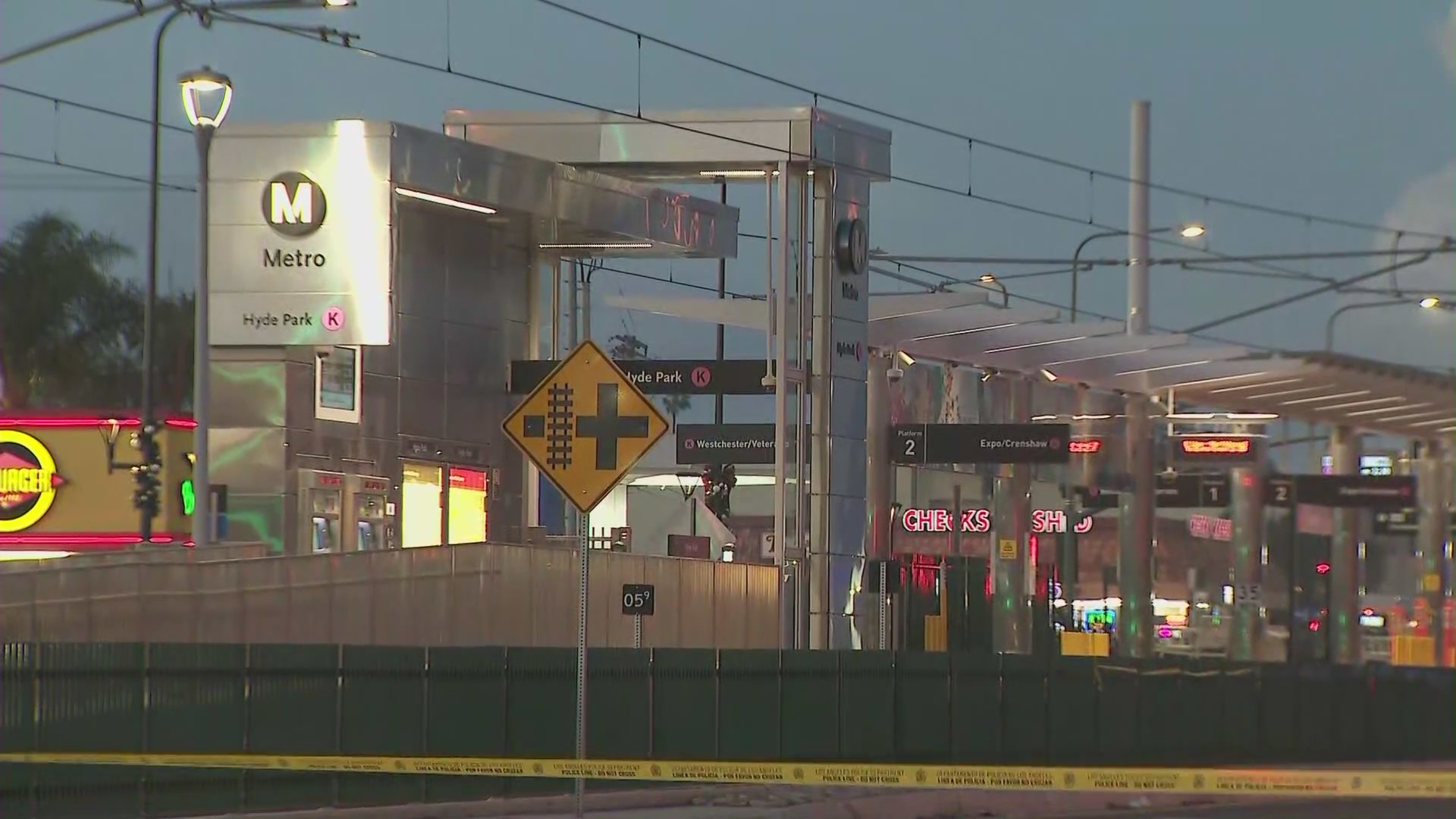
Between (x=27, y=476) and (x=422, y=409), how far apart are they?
34.1 feet

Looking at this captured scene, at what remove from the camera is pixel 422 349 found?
31391 mm

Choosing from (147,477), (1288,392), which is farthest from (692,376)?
(1288,392)

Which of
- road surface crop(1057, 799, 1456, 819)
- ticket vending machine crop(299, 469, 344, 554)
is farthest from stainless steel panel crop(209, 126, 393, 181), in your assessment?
road surface crop(1057, 799, 1456, 819)

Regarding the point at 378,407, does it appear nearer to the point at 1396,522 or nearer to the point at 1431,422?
the point at 1396,522

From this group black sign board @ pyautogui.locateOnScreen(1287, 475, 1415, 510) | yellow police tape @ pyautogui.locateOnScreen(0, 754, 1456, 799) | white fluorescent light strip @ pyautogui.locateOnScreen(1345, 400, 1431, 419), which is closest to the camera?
yellow police tape @ pyautogui.locateOnScreen(0, 754, 1456, 799)

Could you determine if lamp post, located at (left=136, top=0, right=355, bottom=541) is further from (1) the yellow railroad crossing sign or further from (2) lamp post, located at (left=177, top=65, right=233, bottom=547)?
(1) the yellow railroad crossing sign

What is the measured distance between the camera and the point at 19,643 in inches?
673

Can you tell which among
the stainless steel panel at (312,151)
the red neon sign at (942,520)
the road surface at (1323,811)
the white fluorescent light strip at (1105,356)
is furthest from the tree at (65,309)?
the road surface at (1323,811)

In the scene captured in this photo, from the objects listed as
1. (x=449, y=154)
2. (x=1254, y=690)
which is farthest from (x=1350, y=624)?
(x=449, y=154)

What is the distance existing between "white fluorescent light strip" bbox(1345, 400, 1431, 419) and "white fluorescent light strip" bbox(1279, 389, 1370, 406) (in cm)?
68

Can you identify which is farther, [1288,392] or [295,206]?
[1288,392]

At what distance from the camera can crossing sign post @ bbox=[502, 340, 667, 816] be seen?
55.0ft

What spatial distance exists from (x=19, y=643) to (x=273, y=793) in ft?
7.80

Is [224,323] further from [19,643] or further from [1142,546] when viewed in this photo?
[1142,546]
